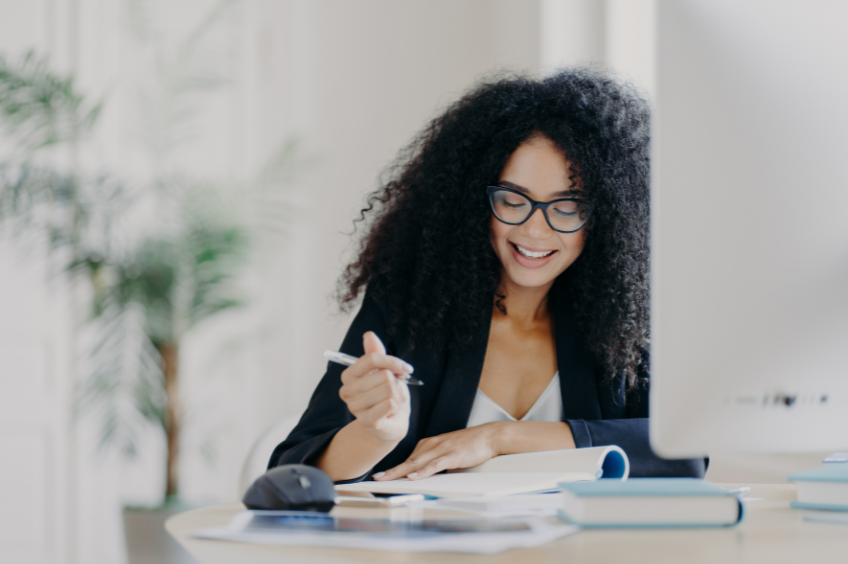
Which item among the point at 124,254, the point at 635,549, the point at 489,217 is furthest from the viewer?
the point at 124,254

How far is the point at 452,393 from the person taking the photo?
51.6 inches

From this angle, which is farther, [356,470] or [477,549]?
[356,470]

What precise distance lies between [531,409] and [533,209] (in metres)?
0.38

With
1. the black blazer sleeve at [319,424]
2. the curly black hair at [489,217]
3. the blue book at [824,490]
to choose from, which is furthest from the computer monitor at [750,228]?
the curly black hair at [489,217]

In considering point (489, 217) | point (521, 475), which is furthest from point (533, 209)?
point (521, 475)

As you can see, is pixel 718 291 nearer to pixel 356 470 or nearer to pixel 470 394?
pixel 356 470

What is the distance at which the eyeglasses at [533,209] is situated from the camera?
1.31m

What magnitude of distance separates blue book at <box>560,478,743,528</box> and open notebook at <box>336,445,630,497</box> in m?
0.18

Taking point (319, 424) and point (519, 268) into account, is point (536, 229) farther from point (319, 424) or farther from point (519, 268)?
point (319, 424)

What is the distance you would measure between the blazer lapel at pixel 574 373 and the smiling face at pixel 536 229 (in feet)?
0.33

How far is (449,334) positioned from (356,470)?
16.2 inches

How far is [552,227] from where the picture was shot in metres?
1.30

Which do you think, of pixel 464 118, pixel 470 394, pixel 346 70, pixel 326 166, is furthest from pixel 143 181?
pixel 470 394

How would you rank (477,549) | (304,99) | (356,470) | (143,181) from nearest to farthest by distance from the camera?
(477,549) → (356,470) → (143,181) → (304,99)
